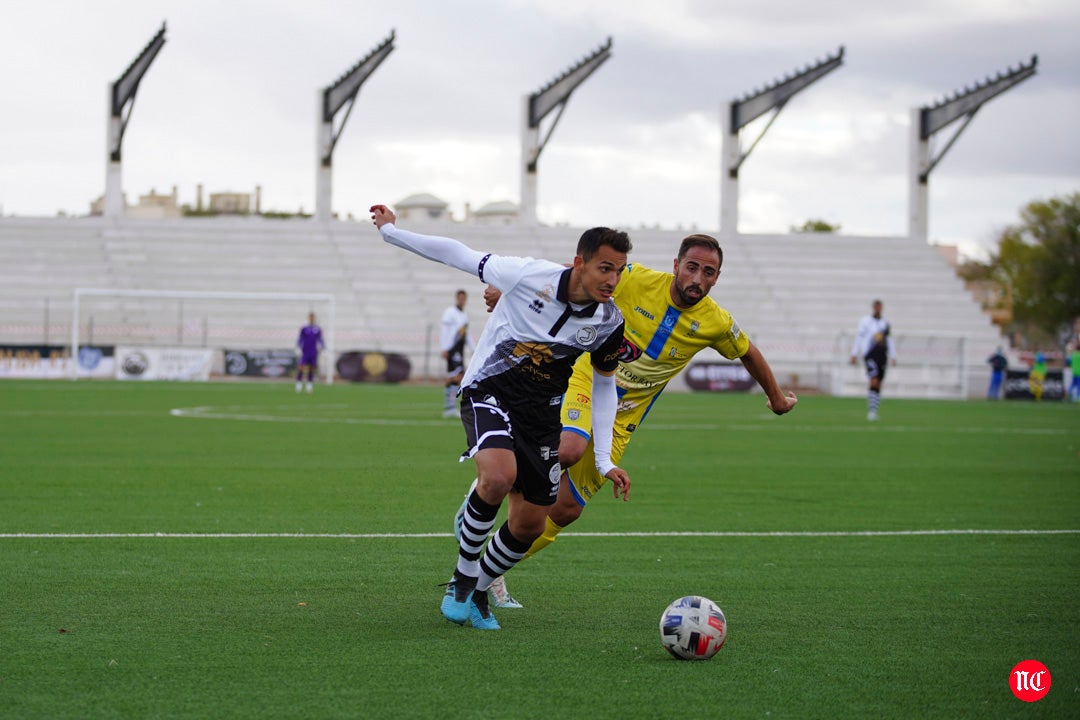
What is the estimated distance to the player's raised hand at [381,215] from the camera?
23.3ft

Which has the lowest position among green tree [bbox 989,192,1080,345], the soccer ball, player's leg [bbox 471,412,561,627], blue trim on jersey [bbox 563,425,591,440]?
the soccer ball

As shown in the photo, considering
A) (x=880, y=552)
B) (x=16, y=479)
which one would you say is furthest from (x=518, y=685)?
(x=16, y=479)

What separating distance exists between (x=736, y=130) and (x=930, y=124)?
822cm

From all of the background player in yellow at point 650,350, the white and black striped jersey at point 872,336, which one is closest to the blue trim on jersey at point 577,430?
the background player in yellow at point 650,350

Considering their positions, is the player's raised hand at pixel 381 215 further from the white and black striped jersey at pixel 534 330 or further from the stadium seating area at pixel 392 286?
the stadium seating area at pixel 392 286

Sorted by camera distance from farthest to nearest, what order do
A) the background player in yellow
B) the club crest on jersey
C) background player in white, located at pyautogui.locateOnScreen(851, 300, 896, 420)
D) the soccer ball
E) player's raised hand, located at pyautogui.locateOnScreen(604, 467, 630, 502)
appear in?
background player in white, located at pyautogui.locateOnScreen(851, 300, 896, 420)
the club crest on jersey
the background player in yellow
player's raised hand, located at pyautogui.locateOnScreen(604, 467, 630, 502)
the soccer ball

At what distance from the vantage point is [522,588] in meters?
8.03

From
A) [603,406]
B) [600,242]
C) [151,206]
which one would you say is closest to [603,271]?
[600,242]

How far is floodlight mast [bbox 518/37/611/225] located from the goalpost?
464 inches

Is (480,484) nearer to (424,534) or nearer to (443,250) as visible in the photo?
(443,250)

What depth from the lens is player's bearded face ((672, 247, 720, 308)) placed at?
7562 millimetres

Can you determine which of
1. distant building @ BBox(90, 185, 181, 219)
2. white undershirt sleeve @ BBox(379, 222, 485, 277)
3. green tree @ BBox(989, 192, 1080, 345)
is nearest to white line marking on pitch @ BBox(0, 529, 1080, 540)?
white undershirt sleeve @ BBox(379, 222, 485, 277)

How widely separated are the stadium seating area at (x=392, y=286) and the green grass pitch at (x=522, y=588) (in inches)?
1169

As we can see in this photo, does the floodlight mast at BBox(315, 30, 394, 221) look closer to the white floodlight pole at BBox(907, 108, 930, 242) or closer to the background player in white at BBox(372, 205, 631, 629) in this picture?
the white floodlight pole at BBox(907, 108, 930, 242)
